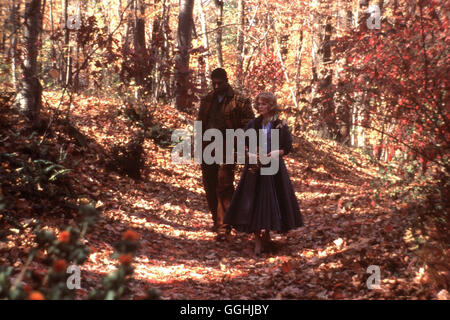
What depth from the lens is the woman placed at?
5.96 m

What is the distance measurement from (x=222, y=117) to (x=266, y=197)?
5.15 ft

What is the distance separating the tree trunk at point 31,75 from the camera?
719 centimetres

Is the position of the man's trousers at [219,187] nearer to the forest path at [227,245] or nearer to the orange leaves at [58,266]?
the forest path at [227,245]

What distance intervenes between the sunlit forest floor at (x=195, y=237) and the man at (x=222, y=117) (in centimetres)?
66

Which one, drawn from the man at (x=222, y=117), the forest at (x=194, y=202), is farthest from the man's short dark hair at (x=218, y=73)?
the forest at (x=194, y=202)

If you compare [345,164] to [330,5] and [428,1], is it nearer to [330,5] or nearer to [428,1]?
[330,5]

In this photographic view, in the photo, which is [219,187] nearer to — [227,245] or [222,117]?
[227,245]

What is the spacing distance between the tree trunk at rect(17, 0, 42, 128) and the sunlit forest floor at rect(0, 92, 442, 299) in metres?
0.28

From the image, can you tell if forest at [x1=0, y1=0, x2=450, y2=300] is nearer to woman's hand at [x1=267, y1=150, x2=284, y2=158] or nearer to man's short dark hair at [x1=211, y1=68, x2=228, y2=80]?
man's short dark hair at [x1=211, y1=68, x2=228, y2=80]

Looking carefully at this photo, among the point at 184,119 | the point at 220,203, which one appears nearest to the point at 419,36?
the point at 220,203

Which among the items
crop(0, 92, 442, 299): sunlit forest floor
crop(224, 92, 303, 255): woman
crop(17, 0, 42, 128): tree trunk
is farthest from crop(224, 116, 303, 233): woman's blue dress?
crop(17, 0, 42, 128): tree trunk

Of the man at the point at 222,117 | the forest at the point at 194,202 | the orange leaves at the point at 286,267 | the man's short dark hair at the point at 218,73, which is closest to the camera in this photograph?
the forest at the point at 194,202

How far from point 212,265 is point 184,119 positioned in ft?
24.6

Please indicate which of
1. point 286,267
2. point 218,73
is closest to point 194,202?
point 218,73
